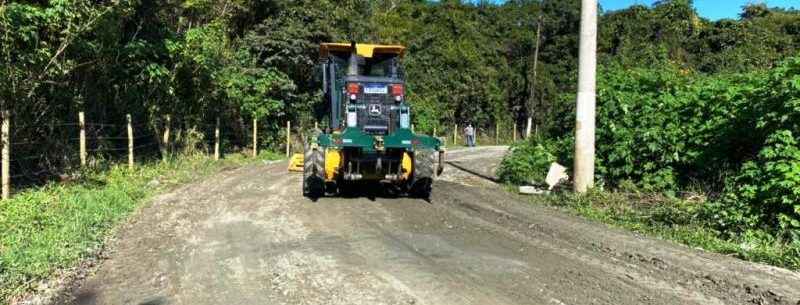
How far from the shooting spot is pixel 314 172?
11.4m

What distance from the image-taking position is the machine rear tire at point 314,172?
11359mm

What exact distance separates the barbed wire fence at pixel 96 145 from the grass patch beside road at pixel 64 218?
484 mm

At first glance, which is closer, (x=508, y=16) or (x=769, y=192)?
(x=769, y=192)

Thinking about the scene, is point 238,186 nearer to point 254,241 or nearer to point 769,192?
point 254,241

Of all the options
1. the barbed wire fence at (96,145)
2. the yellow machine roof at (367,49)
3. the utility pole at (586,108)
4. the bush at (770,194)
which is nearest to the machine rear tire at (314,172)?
the yellow machine roof at (367,49)

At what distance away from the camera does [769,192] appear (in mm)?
8922

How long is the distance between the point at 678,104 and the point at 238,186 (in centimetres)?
930

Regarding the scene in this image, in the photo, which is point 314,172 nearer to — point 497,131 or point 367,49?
point 367,49

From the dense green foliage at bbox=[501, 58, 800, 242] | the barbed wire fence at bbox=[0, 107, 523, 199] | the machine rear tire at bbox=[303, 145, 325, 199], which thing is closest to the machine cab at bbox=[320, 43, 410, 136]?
the machine rear tire at bbox=[303, 145, 325, 199]

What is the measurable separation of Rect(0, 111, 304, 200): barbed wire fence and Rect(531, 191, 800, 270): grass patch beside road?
966cm

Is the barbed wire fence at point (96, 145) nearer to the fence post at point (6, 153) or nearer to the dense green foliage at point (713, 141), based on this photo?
the fence post at point (6, 153)

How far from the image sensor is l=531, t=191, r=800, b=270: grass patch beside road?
7852 mm

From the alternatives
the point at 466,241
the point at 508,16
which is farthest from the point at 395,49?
the point at 508,16

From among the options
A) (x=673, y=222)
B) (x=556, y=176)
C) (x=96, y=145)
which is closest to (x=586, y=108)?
(x=556, y=176)
